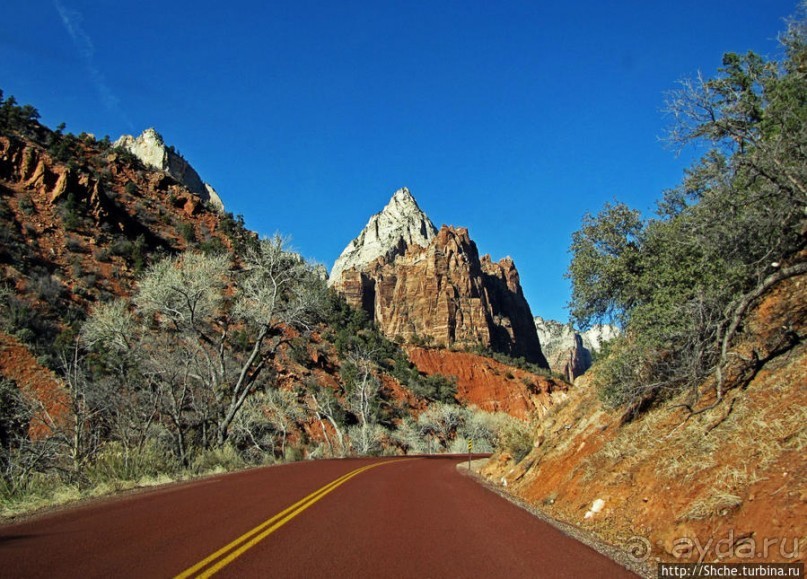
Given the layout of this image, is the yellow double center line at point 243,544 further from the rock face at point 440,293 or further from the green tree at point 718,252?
the rock face at point 440,293

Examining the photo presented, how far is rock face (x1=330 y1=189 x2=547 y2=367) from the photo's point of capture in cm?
11688

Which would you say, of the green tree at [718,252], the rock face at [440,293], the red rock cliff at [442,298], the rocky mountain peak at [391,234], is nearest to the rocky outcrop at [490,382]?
the rock face at [440,293]

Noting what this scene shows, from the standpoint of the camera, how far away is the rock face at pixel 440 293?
11688 cm

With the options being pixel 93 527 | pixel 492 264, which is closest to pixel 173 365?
pixel 93 527

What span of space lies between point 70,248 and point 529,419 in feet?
118

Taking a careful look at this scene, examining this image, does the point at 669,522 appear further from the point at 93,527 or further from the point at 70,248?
the point at 70,248

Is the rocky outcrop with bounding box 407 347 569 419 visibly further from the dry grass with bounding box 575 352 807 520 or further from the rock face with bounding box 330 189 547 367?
the dry grass with bounding box 575 352 807 520

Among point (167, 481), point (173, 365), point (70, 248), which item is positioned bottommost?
point (167, 481)

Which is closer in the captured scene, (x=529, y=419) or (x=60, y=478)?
(x=60, y=478)

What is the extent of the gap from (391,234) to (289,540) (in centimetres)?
14858

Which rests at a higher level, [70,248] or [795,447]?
[70,248]

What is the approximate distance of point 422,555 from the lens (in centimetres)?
624

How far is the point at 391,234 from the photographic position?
154 m

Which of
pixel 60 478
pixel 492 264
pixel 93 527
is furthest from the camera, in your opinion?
pixel 492 264
